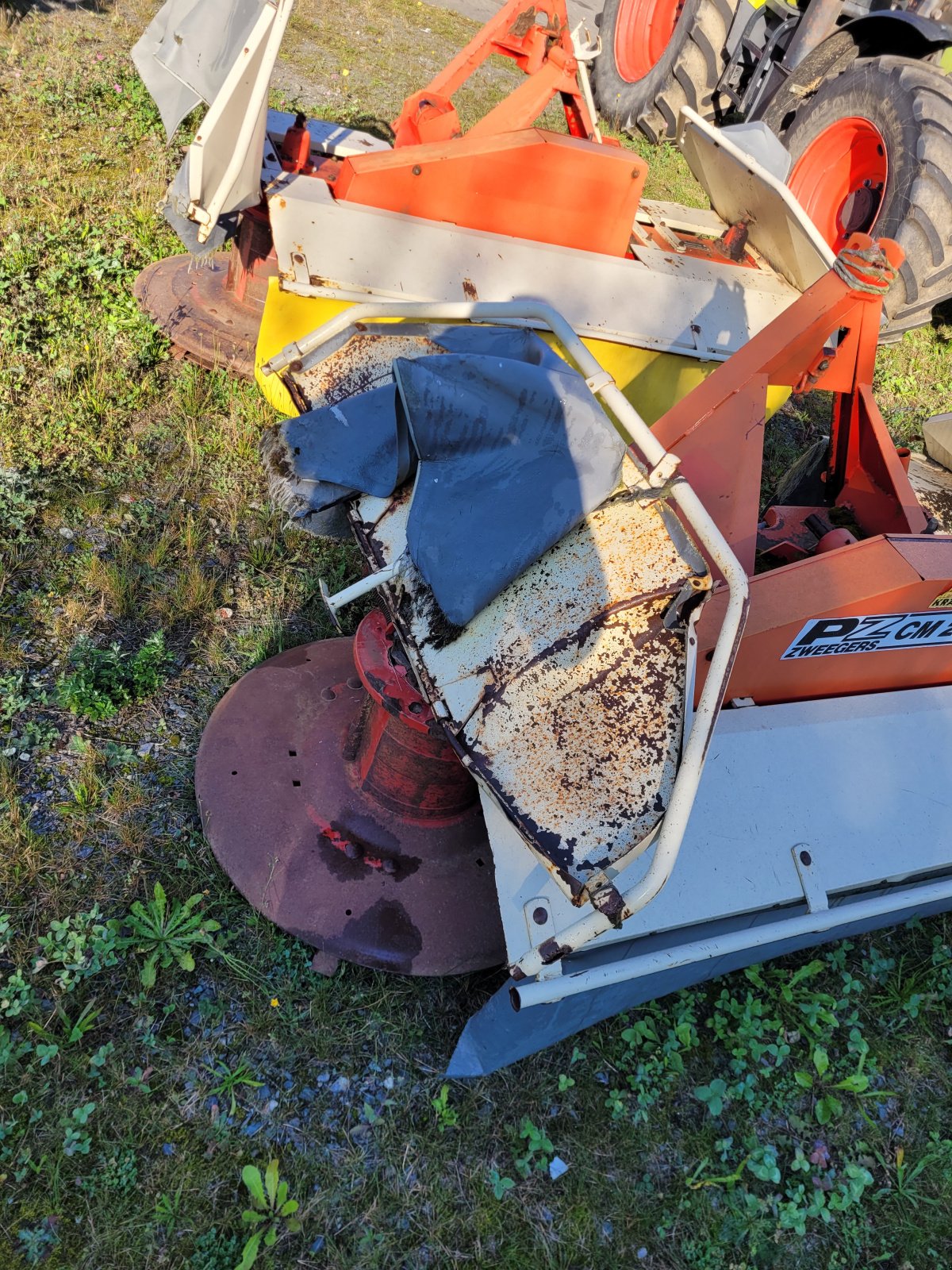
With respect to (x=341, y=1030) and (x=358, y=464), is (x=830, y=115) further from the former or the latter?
(x=341, y=1030)

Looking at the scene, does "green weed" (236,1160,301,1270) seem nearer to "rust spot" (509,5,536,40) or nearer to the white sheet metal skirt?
the white sheet metal skirt

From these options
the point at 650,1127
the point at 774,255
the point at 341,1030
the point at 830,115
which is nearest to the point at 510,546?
the point at 341,1030

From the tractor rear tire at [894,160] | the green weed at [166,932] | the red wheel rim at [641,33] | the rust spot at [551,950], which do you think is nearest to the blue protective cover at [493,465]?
the rust spot at [551,950]

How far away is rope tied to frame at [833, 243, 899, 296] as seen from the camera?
247cm

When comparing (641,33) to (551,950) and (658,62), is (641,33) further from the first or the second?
(551,950)

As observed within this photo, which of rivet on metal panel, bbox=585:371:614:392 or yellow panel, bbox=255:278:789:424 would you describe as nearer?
rivet on metal panel, bbox=585:371:614:392

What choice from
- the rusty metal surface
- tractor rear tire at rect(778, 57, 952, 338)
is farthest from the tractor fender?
the rusty metal surface

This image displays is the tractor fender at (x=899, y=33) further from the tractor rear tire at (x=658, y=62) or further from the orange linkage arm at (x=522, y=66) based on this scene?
the orange linkage arm at (x=522, y=66)

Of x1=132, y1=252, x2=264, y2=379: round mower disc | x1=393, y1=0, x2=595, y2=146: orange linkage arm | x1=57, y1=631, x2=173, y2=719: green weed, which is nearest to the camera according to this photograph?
x1=57, y1=631, x2=173, y2=719: green weed

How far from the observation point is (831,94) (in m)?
5.39

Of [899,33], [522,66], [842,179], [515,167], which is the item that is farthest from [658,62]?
[515,167]

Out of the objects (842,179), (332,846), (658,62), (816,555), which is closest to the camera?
(816,555)

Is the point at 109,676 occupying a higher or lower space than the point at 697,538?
lower

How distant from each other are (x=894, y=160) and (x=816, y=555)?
3.60m
